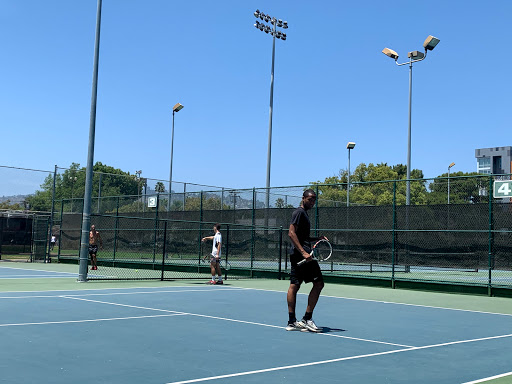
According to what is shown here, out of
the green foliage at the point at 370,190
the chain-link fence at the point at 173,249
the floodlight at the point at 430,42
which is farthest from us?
the green foliage at the point at 370,190

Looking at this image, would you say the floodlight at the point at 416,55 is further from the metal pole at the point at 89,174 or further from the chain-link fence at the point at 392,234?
the metal pole at the point at 89,174

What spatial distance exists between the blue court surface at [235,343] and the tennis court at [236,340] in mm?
14

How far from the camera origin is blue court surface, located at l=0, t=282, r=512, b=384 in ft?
18.6

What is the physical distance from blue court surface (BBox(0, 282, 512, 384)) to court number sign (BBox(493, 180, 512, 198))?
185 inches

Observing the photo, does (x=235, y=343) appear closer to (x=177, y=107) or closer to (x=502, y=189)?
(x=502, y=189)

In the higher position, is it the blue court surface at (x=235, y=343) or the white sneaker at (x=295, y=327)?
the white sneaker at (x=295, y=327)

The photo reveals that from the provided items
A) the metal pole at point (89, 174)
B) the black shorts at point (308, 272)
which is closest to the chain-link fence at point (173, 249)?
the metal pole at point (89, 174)

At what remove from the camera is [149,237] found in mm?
27266

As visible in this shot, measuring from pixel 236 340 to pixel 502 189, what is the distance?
10.5 metres

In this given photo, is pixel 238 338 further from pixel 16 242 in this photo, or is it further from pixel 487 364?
pixel 16 242

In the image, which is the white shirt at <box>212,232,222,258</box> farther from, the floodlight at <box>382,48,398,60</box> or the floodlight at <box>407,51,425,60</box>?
the floodlight at <box>382,48,398,60</box>

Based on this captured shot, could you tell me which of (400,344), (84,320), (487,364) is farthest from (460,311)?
(84,320)

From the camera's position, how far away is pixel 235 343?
7.38 m

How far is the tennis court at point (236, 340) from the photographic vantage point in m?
5.70
